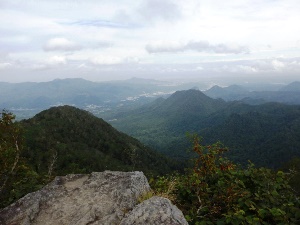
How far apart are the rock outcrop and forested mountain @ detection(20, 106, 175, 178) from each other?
8294 cm

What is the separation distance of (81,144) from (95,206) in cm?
12032

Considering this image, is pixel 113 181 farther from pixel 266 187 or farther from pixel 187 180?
pixel 266 187

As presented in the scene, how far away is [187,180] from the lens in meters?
9.57

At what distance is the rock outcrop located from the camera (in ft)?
22.1

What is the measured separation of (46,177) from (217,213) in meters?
7.91

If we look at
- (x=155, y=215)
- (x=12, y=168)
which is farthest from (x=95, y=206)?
(x=12, y=168)

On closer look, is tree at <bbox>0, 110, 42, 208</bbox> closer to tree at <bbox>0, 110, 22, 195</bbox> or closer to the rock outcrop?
tree at <bbox>0, 110, 22, 195</bbox>

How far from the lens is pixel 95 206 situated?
Result: 7910 millimetres

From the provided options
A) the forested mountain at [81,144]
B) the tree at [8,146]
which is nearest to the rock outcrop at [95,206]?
the tree at [8,146]

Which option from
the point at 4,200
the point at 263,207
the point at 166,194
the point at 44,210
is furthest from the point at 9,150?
the point at 263,207

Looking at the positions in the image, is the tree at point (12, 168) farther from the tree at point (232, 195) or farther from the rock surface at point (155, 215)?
the tree at point (232, 195)

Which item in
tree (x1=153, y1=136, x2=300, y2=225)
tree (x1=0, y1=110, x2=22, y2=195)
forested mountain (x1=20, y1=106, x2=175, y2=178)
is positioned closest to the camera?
tree (x1=153, y1=136, x2=300, y2=225)

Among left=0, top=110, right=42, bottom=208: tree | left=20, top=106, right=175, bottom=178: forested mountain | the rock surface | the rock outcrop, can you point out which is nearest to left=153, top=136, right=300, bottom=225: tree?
the rock surface

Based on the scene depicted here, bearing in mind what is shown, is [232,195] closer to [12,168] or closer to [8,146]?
[12,168]
